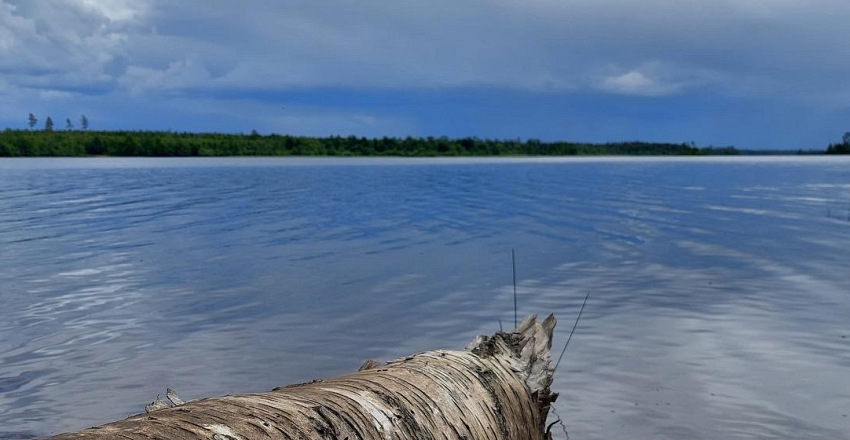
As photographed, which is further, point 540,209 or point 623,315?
point 540,209

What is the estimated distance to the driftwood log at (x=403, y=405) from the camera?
3225 millimetres

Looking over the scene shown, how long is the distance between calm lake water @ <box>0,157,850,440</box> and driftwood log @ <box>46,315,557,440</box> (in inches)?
93.7

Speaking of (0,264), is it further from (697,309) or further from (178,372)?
(697,309)

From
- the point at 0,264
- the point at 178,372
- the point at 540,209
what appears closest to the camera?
the point at 178,372

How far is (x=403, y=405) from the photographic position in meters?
4.31

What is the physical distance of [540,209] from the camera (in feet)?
114

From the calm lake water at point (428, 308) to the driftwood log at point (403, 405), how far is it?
7.81 ft

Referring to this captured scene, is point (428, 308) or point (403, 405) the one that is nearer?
point (403, 405)

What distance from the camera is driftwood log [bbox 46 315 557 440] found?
3225 millimetres

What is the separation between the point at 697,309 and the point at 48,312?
11.0 metres

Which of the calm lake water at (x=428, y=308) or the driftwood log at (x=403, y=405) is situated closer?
the driftwood log at (x=403, y=405)

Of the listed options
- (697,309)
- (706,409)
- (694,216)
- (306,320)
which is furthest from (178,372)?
(694,216)

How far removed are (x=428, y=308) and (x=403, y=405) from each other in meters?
9.23

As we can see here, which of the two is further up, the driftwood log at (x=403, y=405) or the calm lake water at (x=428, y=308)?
the driftwood log at (x=403, y=405)
